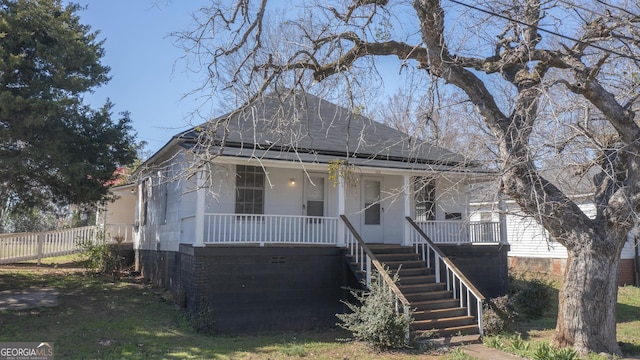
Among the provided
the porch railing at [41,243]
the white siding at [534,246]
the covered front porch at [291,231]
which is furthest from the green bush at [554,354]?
the porch railing at [41,243]

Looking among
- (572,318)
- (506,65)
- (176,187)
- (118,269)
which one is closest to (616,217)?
(572,318)

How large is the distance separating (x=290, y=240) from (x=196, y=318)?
294cm

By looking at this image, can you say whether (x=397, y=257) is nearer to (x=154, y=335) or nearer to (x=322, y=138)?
(x=322, y=138)

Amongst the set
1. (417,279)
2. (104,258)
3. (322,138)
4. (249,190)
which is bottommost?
(417,279)

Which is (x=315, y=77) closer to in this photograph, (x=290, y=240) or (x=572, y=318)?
(x=290, y=240)

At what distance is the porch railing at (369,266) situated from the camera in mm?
9484

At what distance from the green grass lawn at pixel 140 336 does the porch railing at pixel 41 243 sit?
5.79 meters

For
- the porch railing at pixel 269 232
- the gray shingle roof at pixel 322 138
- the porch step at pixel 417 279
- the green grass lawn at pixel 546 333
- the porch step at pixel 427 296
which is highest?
the gray shingle roof at pixel 322 138

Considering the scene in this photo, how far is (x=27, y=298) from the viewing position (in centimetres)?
1172

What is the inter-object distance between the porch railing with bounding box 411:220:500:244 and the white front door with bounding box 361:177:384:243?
4.04ft

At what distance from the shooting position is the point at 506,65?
892 centimetres

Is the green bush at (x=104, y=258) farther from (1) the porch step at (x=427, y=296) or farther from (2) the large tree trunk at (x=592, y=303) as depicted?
(2) the large tree trunk at (x=592, y=303)

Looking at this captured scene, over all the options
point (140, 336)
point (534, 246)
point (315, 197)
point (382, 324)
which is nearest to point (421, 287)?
point (382, 324)

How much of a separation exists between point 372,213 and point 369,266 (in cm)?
370
